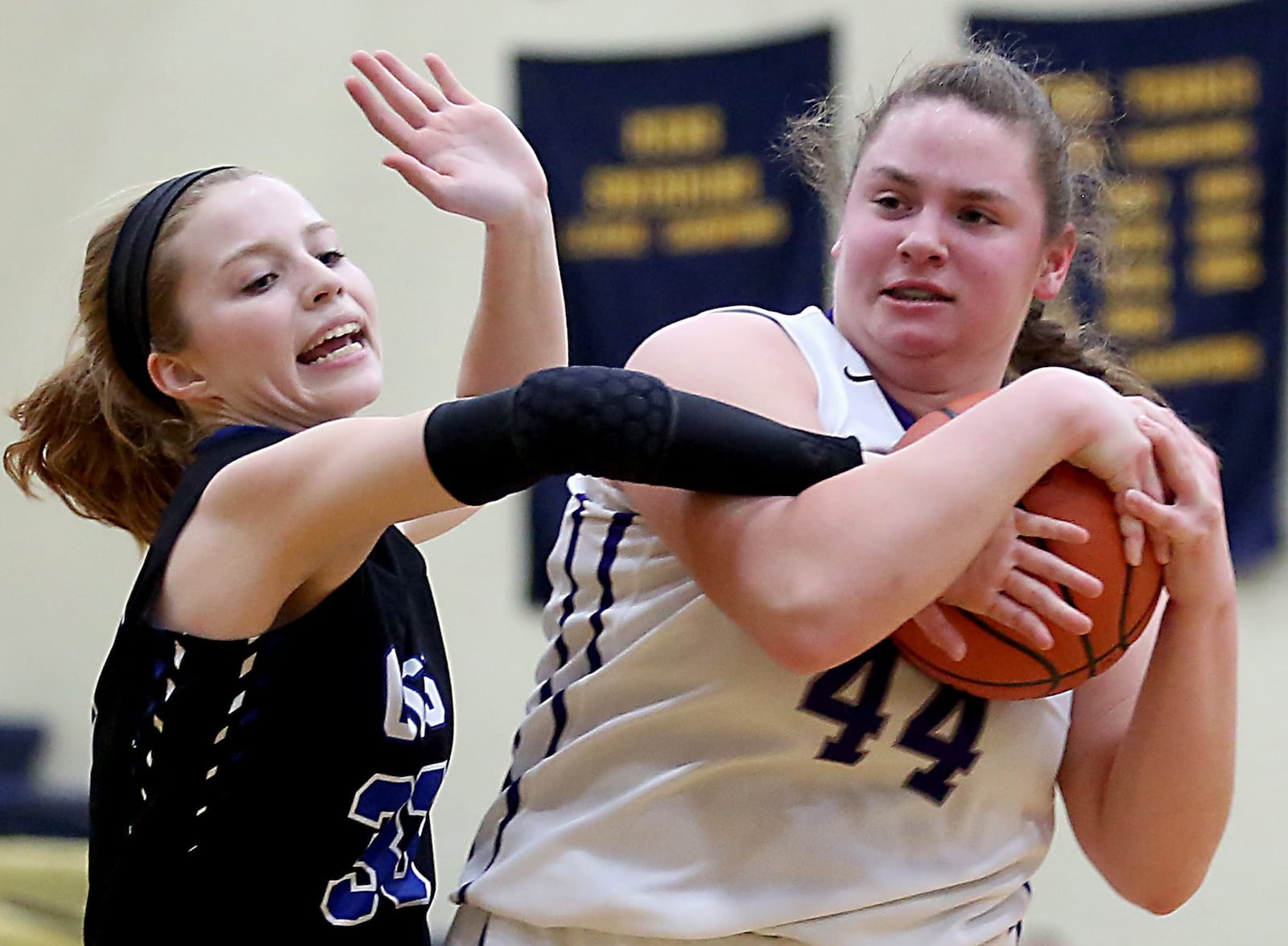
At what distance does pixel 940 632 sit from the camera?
A: 144 cm

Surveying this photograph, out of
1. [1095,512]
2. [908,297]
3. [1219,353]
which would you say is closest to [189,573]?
Answer: [908,297]

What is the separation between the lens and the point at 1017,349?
1.88 meters

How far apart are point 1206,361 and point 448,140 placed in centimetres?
336

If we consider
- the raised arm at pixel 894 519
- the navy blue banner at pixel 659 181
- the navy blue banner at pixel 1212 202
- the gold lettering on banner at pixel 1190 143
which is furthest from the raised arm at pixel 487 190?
the gold lettering on banner at pixel 1190 143

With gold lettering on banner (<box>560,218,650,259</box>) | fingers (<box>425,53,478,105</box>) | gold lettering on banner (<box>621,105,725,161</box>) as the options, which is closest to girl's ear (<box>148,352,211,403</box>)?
fingers (<box>425,53,478,105</box>)

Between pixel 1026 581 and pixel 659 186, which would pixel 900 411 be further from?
pixel 659 186

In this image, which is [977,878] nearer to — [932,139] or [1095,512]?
[1095,512]

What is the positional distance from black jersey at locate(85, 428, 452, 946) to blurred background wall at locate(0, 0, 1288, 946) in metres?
3.19

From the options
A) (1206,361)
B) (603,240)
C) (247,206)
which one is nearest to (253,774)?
(247,206)

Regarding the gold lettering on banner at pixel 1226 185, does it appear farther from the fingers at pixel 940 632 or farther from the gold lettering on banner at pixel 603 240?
the fingers at pixel 940 632

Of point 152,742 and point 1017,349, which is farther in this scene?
point 1017,349

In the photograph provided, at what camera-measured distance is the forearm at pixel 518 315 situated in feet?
6.63

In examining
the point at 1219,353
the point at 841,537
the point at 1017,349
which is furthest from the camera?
the point at 1219,353

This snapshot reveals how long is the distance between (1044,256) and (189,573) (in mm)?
1036
